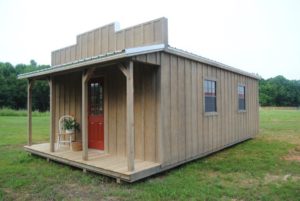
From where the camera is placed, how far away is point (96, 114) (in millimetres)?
6934

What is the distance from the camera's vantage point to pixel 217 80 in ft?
25.7

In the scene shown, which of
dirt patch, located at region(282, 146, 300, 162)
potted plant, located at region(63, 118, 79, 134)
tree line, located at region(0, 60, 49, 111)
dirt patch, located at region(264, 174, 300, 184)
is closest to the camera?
dirt patch, located at region(264, 174, 300, 184)

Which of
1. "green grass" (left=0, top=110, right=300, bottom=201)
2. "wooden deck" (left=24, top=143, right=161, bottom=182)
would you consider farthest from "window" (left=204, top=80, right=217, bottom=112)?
"wooden deck" (left=24, top=143, right=161, bottom=182)

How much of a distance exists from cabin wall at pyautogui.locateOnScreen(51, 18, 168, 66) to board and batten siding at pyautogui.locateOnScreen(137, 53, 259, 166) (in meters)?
0.61

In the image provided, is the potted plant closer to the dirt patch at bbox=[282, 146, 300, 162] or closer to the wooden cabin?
the wooden cabin

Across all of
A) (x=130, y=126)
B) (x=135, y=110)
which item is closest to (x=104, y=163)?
(x=130, y=126)

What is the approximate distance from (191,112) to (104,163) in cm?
255

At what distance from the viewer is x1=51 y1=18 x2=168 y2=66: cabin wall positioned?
5.63 meters

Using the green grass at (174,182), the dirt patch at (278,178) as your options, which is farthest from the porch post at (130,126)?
the dirt patch at (278,178)

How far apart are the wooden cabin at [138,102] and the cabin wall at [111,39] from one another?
2 cm

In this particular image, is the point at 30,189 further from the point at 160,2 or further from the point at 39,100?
the point at 39,100

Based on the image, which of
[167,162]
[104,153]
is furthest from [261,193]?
[104,153]

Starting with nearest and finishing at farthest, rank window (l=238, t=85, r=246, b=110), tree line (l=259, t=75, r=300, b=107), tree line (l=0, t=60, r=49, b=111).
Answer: window (l=238, t=85, r=246, b=110) < tree line (l=0, t=60, r=49, b=111) < tree line (l=259, t=75, r=300, b=107)

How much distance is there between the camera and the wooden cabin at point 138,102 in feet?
16.5
